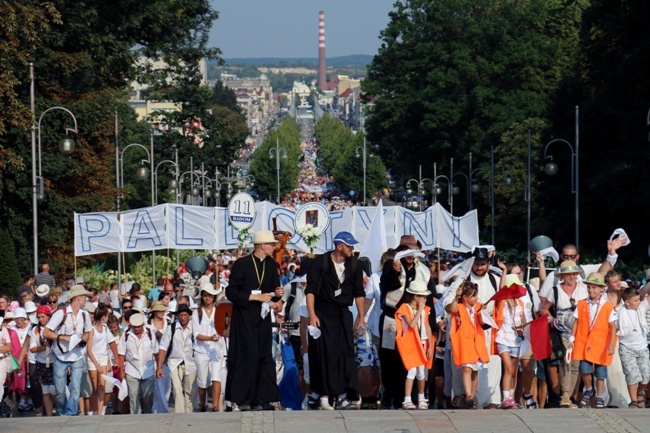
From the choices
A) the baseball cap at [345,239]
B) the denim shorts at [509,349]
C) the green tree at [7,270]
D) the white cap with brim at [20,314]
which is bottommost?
the green tree at [7,270]

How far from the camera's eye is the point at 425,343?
1504cm

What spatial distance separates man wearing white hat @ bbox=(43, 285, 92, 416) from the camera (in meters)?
16.6

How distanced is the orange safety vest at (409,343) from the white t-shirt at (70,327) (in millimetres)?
3859

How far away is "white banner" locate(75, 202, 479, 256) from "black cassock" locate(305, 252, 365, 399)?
10.6 metres

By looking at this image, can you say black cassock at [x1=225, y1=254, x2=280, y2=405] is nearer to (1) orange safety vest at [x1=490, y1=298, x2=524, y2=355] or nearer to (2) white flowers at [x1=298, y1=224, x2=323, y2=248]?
(1) orange safety vest at [x1=490, y1=298, x2=524, y2=355]

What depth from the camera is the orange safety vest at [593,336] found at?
50.1 ft

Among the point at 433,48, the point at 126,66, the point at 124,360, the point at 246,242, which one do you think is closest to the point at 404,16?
the point at 433,48

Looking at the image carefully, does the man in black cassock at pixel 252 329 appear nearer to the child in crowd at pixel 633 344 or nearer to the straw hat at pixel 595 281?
the straw hat at pixel 595 281

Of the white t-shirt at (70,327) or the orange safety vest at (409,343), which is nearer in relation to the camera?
the orange safety vest at (409,343)

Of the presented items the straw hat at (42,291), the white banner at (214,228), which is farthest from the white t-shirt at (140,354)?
the white banner at (214,228)

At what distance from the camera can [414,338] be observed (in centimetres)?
1493

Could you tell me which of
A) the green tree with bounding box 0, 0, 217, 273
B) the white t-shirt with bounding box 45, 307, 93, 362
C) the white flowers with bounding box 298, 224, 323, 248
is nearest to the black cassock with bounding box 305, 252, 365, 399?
the white t-shirt with bounding box 45, 307, 93, 362

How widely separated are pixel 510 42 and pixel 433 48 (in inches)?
152

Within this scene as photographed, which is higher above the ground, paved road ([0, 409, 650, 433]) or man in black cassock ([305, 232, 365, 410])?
man in black cassock ([305, 232, 365, 410])
